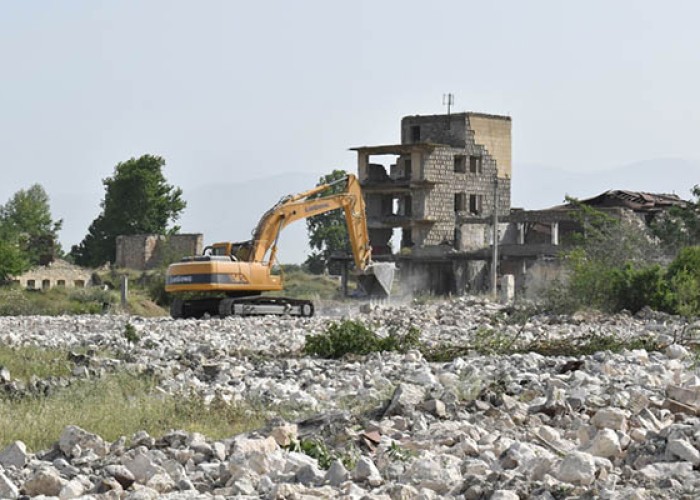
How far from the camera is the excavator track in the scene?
30.8 m

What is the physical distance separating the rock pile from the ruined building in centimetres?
5237

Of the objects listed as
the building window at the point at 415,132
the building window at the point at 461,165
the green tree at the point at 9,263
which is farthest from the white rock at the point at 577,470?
the building window at the point at 415,132

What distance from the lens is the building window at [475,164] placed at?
235 feet

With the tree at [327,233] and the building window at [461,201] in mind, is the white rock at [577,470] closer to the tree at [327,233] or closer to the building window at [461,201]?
the building window at [461,201]

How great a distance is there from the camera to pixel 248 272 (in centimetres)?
3152

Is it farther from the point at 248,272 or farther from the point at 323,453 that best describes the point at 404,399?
the point at 248,272

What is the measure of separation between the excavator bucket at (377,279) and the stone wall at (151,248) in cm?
3223

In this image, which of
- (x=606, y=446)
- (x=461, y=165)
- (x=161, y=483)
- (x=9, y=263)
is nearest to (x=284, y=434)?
(x=161, y=483)

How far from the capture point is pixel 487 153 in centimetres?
7231

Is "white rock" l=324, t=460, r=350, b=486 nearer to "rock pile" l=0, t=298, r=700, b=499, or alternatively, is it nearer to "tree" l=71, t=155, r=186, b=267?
"rock pile" l=0, t=298, r=700, b=499

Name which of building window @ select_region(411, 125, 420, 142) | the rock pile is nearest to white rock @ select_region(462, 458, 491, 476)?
the rock pile

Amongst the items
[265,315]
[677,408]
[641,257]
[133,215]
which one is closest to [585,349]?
[677,408]

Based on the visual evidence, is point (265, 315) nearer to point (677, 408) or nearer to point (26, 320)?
point (26, 320)

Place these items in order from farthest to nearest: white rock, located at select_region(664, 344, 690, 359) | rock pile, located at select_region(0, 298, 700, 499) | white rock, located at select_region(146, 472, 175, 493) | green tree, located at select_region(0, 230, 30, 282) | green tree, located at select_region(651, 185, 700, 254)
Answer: green tree, located at select_region(0, 230, 30, 282)
green tree, located at select_region(651, 185, 700, 254)
white rock, located at select_region(664, 344, 690, 359)
white rock, located at select_region(146, 472, 175, 493)
rock pile, located at select_region(0, 298, 700, 499)
